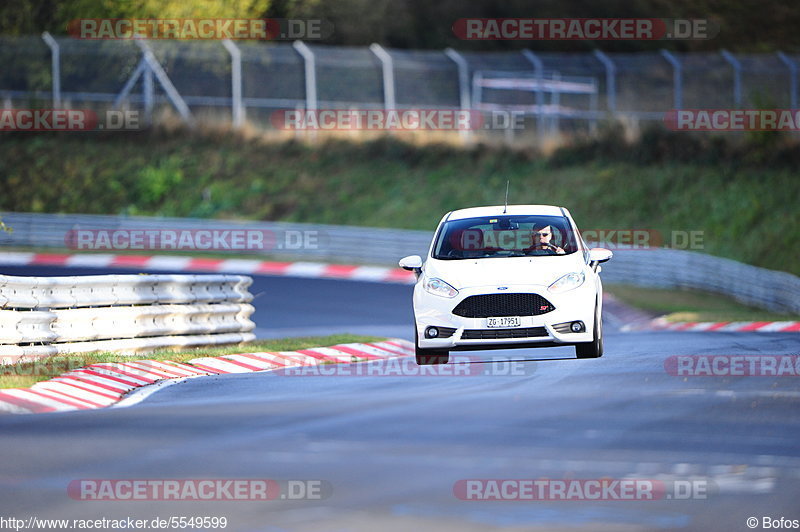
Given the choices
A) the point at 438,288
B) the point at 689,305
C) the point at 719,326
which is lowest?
the point at 689,305

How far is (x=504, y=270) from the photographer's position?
1500 centimetres

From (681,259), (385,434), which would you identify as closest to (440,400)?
(385,434)

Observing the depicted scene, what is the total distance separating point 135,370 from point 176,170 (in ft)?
108

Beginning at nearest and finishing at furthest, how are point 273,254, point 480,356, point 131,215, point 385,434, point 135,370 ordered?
point 385,434
point 135,370
point 480,356
point 273,254
point 131,215

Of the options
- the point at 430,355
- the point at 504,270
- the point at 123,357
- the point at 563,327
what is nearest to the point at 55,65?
the point at 123,357

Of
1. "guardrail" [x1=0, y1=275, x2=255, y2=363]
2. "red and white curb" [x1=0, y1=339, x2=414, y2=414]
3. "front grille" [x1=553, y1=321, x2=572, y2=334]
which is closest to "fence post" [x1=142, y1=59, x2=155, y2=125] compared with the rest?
"guardrail" [x1=0, y1=275, x2=255, y2=363]

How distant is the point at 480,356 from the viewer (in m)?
17.4

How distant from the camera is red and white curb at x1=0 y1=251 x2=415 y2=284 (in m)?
35.6

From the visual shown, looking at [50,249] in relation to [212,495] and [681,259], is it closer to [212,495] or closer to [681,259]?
[681,259]

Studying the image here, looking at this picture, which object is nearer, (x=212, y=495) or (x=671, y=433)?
(x=212, y=495)

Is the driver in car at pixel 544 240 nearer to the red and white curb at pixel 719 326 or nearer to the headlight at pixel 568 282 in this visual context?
the headlight at pixel 568 282

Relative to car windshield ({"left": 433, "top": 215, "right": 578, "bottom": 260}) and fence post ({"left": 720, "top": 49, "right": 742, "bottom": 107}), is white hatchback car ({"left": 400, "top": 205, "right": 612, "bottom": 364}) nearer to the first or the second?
car windshield ({"left": 433, "top": 215, "right": 578, "bottom": 260})

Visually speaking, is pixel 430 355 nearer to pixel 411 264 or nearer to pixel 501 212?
pixel 411 264

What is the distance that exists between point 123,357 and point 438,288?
11.7 ft
